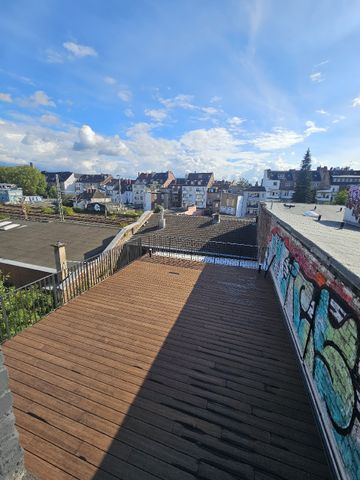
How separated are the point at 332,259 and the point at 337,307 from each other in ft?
2.08

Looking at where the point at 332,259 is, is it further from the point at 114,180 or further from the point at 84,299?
the point at 114,180

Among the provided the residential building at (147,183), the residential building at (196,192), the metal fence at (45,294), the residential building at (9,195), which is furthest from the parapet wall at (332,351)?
the residential building at (9,195)

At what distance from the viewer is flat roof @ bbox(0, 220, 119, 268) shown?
1438 cm

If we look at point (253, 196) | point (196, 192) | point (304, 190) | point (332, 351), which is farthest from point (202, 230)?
point (196, 192)

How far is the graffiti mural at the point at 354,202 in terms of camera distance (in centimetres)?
745

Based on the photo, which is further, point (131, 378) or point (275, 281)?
point (275, 281)

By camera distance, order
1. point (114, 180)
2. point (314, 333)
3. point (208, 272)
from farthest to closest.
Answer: point (114, 180)
point (208, 272)
point (314, 333)

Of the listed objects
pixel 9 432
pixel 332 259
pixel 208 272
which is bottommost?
pixel 208 272

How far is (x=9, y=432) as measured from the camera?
234 centimetres

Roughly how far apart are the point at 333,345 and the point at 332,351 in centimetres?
9

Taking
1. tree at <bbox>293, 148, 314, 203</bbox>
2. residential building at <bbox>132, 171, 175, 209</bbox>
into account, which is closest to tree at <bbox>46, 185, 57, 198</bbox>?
residential building at <bbox>132, 171, 175, 209</bbox>

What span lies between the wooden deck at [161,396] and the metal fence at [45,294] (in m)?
0.50

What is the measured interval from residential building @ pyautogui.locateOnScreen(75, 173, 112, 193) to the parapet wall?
88.1 m

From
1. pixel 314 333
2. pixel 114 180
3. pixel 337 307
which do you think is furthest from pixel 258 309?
pixel 114 180
